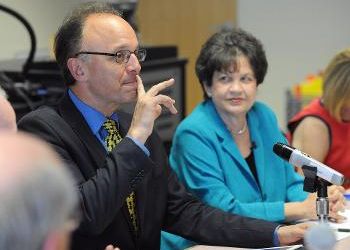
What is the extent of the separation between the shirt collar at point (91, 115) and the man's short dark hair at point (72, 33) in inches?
3.1

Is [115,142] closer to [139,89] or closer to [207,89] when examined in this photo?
[139,89]

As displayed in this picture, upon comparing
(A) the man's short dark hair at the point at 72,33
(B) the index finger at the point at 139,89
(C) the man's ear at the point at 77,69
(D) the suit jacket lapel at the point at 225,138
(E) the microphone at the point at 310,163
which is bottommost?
(D) the suit jacket lapel at the point at 225,138

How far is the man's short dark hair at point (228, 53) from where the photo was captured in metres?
2.35

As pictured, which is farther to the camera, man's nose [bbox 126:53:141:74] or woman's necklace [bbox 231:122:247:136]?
woman's necklace [bbox 231:122:247:136]

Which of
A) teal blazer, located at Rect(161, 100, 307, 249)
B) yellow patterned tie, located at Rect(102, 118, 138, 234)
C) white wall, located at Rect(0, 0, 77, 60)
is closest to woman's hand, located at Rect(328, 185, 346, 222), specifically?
teal blazer, located at Rect(161, 100, 307, 249)

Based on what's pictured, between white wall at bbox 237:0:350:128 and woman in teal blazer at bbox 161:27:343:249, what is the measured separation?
9.95 feet

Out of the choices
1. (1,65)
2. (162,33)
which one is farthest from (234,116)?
(162,33)

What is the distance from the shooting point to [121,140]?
69.4 inches

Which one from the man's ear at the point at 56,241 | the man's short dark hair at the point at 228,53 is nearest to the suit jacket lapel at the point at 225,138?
the man's short dark hair at the point at 228,53

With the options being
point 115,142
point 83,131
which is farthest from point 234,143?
point 83,131

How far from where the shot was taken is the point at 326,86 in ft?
8.76

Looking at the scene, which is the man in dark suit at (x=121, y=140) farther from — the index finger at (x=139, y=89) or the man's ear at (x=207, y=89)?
the man's ear at (x=207, y=89)

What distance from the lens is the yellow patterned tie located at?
187cm

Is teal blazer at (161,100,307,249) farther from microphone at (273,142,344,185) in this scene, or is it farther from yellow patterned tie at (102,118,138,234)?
microphone at (273,142,344,185)
